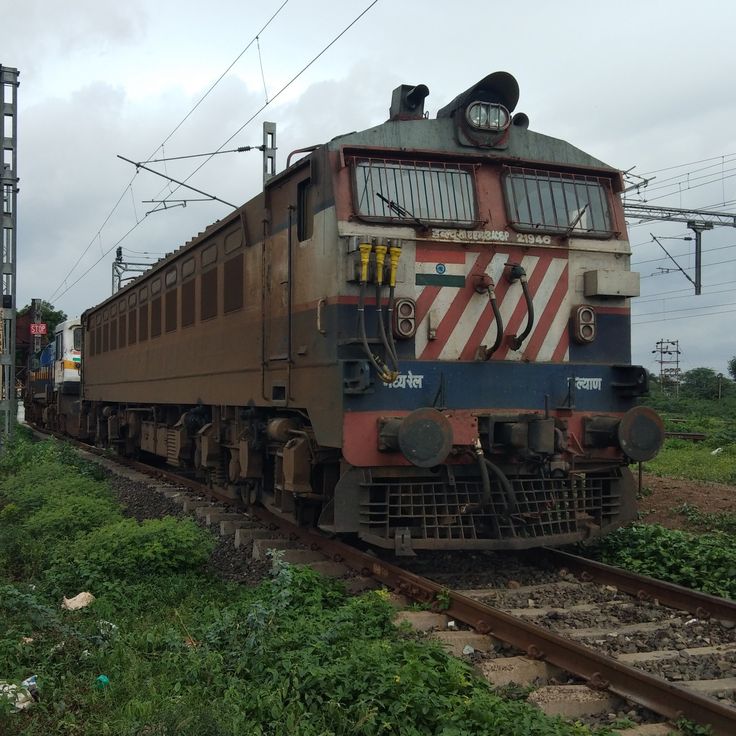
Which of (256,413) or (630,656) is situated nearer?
(630,656)

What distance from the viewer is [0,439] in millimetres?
17234

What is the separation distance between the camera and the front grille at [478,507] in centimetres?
664

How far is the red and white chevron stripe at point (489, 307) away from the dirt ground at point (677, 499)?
349 cm

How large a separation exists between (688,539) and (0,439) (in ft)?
→ 47.5

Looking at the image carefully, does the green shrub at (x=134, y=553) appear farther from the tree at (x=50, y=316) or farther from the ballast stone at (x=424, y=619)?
the tree at (x=50, y=316)

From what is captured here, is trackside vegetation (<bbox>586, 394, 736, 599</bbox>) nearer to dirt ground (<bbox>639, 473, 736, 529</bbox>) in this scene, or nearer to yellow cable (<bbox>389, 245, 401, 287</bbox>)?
dirt ground (<bbox>639, 473, 736, 529</bbox>)

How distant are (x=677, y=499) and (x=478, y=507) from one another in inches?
203

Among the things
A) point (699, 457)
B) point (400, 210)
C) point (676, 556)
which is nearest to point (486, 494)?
point (676, 556)

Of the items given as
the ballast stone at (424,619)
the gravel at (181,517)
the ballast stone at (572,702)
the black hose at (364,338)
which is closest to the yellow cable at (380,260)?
the black hose at (364,338)

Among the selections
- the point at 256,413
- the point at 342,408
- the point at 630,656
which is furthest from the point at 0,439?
the point at 630,656

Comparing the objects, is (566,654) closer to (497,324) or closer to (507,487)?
(507,487)

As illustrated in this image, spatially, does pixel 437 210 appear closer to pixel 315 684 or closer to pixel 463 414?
pixel 463 414

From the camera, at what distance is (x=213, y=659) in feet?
15.4

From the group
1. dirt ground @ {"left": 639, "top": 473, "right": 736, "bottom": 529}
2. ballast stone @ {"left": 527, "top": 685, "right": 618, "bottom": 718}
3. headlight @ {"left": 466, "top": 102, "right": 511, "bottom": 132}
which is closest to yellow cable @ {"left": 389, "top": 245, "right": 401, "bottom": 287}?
headlight @ {"left": 466, "top": 102, "right": 511, "bottom": 132}
